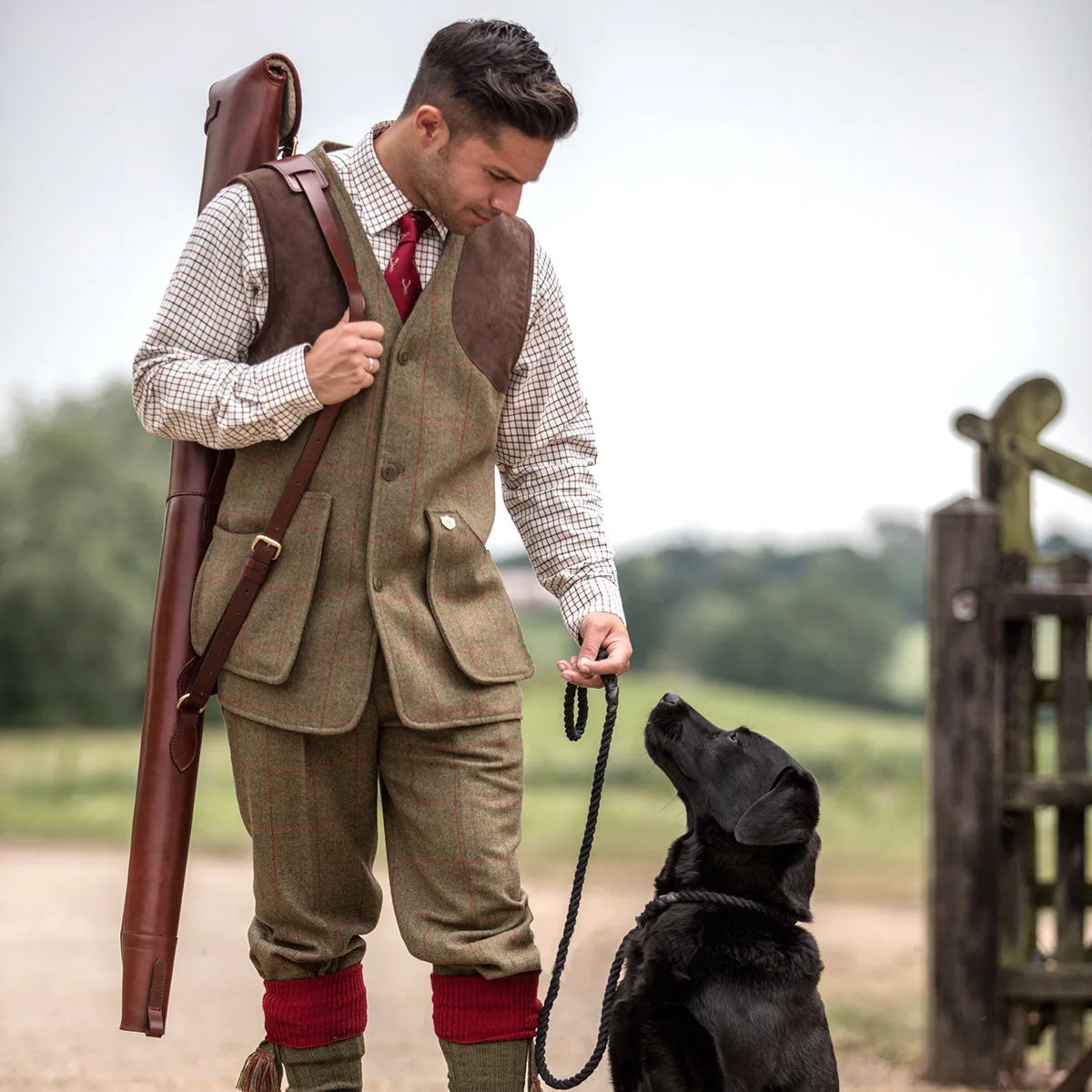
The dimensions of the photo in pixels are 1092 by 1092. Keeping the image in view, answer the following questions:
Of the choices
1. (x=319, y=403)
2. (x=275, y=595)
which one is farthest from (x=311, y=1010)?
(x=319, y=403)

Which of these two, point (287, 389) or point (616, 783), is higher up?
point (287, 389)

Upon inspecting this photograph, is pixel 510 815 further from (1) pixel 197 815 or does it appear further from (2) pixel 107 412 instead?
(2) pixel 107 412

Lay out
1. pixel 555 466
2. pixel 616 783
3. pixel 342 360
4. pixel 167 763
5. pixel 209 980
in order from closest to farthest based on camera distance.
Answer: pixel 342 360
pixel 167 763
pixel 555 466
pixel 209 980
pixel 616 783

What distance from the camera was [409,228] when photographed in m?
1.83

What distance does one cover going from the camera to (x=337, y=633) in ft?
5.75

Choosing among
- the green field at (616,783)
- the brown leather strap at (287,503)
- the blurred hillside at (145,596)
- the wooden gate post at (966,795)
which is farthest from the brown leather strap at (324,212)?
the blurred hillside at (145,596)

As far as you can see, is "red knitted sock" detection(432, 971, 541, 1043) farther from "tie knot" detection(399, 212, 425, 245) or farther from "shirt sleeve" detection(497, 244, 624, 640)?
"tie knot" detection(399, 212, 425, 245)

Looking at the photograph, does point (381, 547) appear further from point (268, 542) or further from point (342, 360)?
point (342, 360)

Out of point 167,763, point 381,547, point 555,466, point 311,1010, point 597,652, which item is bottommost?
point 311,1010

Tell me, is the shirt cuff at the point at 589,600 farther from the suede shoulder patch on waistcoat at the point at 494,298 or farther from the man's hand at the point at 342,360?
the man's hand at the point at 342,360

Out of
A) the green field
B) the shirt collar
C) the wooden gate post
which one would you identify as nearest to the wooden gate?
the wooden gate post

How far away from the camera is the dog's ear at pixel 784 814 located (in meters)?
2.03

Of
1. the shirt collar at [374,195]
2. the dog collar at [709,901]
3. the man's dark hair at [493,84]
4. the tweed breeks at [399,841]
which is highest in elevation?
the man's dark hair at [493,84]

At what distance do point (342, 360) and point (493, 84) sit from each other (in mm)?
414
